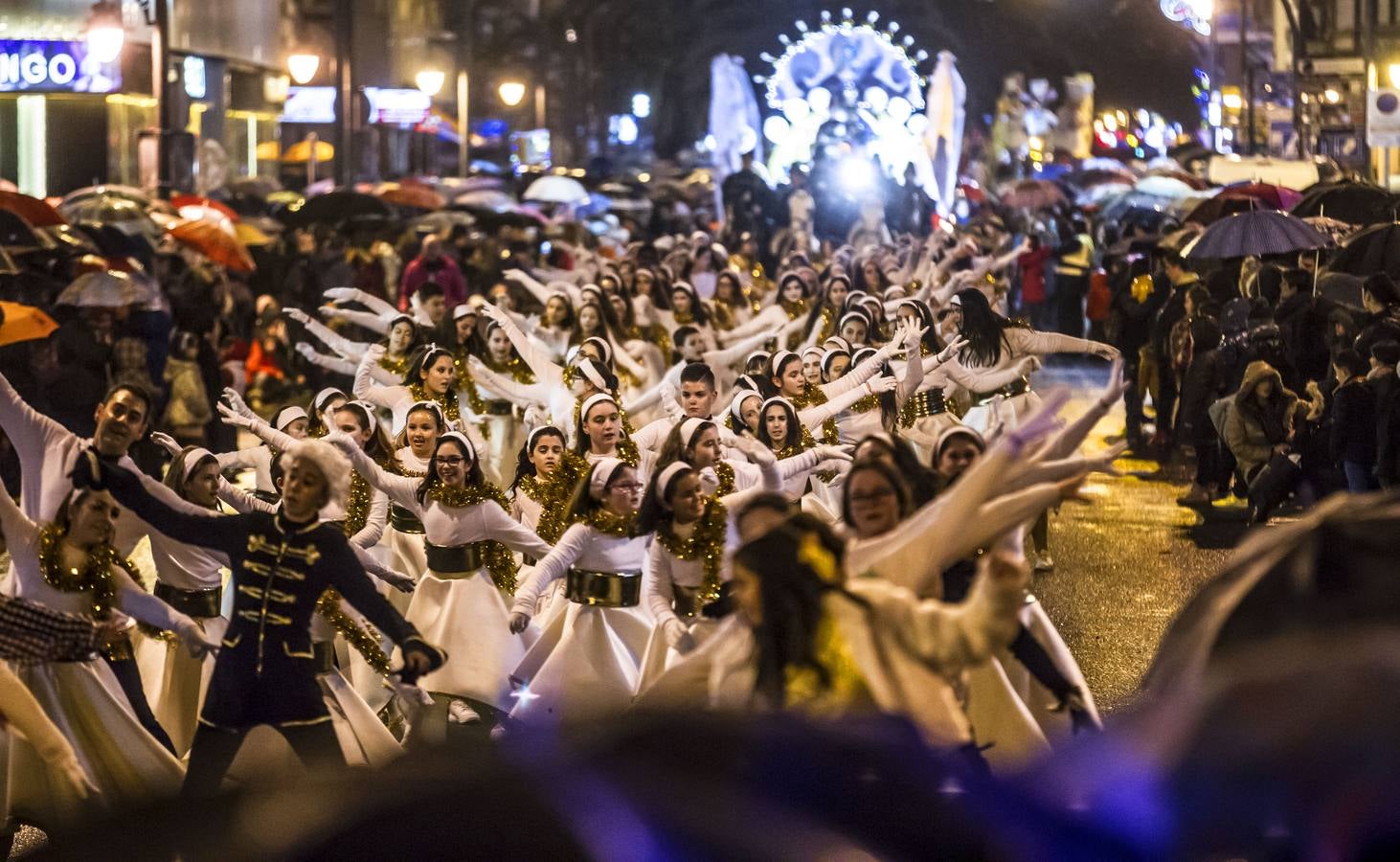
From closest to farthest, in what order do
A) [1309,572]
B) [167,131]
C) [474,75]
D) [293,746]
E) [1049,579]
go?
[1309,572] < [293,746] < [1049,579] < [167,131] < [474,75]

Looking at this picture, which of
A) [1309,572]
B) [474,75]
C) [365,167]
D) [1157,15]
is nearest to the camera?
[1309,572]

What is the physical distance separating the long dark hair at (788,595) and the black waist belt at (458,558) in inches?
169

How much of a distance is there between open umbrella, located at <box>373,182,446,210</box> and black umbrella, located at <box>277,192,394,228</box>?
7.01 feet

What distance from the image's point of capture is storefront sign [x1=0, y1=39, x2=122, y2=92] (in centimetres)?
3350

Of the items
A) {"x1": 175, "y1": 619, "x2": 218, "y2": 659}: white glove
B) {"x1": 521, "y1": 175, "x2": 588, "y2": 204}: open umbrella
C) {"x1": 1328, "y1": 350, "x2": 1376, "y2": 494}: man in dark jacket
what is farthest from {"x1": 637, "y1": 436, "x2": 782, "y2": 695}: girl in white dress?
{"x1": 521, "y1": 175, "x2": 588, "y2": 204}: open umbrella

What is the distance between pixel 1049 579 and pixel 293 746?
25.4 ft

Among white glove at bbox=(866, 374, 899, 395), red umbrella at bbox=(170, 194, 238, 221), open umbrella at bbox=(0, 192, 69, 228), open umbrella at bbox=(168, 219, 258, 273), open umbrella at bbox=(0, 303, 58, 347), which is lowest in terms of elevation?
white glove at bbox=(866, 374, 899, 395)

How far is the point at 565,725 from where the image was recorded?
3729 millimetres

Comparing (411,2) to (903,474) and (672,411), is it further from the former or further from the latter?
(903,474)

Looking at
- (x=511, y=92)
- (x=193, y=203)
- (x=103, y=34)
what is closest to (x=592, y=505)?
(x=193, y=203)

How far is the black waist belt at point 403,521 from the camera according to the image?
10.9 metres

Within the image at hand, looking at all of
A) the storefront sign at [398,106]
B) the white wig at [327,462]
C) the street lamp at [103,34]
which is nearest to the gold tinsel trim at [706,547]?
the white wig at [327,462]

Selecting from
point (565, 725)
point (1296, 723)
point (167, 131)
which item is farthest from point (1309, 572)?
point (167, 131)

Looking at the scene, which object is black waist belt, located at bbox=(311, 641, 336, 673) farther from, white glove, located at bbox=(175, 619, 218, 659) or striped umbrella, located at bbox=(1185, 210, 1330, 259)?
striped umbrella, located at bbox=(1185, 210, 1330, 259)
